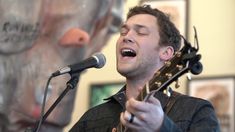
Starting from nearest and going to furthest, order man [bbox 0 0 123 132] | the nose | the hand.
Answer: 1. the hand
2. man [bbox 0 0 123 132]
3. the nose

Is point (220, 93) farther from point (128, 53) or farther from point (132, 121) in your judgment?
point (132, 121)

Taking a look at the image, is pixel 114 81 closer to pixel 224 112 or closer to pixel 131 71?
pixel 224 112

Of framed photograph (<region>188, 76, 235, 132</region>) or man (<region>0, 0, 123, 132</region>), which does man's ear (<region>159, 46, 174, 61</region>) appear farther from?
framed photograph (<region>188, 76, 235, 132</region>)

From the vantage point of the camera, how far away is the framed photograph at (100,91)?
126 inches

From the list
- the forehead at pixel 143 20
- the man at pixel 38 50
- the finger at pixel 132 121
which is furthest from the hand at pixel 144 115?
the man at pixel 38 50

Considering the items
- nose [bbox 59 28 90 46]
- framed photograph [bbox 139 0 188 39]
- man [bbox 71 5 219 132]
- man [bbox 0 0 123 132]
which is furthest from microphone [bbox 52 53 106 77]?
framed photograph [bbox 139 0 188 39]

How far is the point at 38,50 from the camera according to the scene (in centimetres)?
251

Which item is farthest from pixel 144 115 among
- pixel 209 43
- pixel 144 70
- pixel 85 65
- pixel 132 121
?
pixel 209 43

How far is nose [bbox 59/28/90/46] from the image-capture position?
8.55 ft

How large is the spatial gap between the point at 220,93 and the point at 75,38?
101 centimetres

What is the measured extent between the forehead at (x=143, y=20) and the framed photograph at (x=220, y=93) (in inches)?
56.0

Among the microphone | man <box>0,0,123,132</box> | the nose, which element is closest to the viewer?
the microphone

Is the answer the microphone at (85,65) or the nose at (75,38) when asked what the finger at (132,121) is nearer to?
the microphone at (85,65)

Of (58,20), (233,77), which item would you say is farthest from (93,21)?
(233,77)
